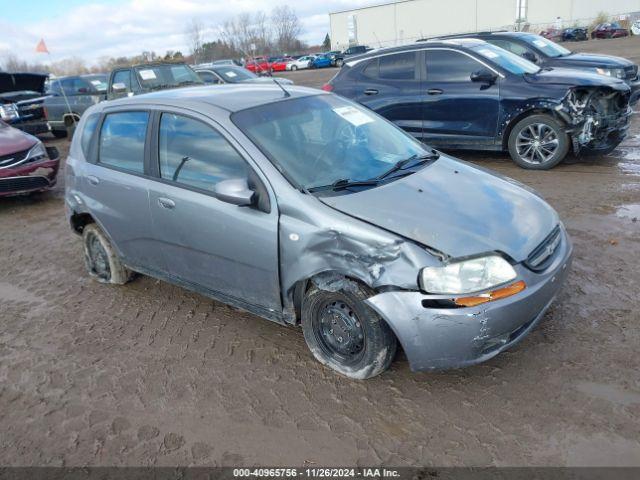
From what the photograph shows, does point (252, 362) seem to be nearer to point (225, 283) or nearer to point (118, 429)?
point (225, 283)

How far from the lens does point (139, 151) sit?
396 centimetres

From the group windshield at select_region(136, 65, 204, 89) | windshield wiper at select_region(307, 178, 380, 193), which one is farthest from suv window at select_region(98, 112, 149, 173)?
windshield at select_region(136, 65, 204, 89)

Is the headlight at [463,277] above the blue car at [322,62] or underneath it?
underneath

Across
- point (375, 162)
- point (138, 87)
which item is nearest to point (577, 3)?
point (138, 87)

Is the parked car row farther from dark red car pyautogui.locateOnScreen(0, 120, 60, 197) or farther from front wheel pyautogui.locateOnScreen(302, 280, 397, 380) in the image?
dark red car pyautogui.locateOnScreen(0, 120, 60, 197)

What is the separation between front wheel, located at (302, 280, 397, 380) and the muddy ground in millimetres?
121

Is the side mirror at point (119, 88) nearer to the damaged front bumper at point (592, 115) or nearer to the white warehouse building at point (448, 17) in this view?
the damaged front bumper at point (592, 115)

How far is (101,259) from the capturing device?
4.78m

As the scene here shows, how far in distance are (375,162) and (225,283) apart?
135 centimetres

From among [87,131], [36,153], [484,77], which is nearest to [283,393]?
[87,131]

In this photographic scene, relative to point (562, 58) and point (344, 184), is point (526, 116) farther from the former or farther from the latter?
point (344, 184)

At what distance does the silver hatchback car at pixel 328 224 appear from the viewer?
9.00ft

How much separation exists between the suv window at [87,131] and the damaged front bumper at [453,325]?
311 centimetres

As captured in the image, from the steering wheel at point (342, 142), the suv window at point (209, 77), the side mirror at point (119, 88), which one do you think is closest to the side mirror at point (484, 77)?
the steering wheel at point (342, 142)
